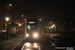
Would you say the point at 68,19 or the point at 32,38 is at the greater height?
the point at 68,19

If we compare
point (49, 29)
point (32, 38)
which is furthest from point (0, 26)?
point (49, 29)

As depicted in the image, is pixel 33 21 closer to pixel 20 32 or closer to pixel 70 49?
pixel 70 49

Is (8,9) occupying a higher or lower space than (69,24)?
higher

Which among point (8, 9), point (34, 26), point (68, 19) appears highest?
point (8, 9)

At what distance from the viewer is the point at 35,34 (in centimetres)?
2591

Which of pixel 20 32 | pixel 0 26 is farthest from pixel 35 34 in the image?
pixel 20 32

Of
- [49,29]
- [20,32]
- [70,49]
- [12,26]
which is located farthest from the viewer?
[49,29]

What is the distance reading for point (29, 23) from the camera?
2486 cm

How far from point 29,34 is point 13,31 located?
939 cm

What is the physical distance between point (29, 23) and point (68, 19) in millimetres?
18297

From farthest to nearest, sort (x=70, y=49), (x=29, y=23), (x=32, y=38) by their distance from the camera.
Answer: (x=32, y=38), (x=29, y=23), (x=70, y=49)

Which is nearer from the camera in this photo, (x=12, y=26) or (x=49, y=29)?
(x=12, y=26)

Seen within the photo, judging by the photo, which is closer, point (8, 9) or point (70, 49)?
point (70, 49)

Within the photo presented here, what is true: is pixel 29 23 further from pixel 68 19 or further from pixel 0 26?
pixel 68 19
